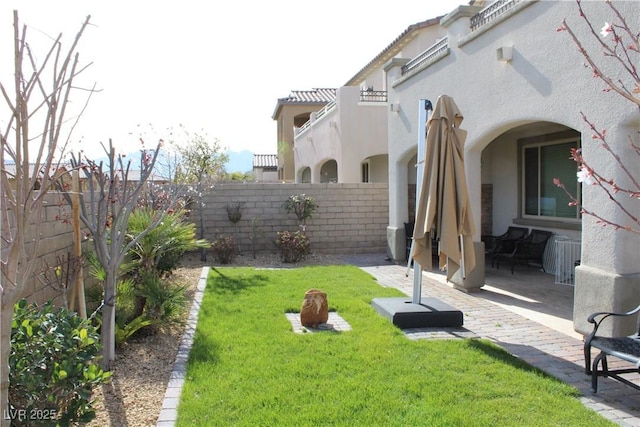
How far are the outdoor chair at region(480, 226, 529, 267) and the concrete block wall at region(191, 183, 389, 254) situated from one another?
3.84m

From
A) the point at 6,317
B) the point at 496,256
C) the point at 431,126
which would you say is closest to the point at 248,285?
the point at 431,126

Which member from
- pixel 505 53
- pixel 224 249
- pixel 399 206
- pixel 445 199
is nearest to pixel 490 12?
pixel 505 53

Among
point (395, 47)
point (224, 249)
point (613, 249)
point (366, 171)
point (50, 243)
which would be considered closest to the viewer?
point (613, 249)

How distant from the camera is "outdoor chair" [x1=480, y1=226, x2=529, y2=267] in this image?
11.2m

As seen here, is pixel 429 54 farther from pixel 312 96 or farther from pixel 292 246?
pixel 312 96

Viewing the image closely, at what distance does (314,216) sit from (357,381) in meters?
9.88

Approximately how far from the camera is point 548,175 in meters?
10.9

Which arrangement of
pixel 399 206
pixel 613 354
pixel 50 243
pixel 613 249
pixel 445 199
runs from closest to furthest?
pixel 613 354 < pixel 613 249 < pixel 50 243 < pixel 445 199 < pixel 399 206

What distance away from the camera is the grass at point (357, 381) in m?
3.88

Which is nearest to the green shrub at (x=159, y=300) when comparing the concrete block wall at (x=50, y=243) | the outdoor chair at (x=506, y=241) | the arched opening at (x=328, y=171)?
the concrete block wall at (x=50, y=243)

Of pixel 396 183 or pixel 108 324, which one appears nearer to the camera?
pixel 108 324

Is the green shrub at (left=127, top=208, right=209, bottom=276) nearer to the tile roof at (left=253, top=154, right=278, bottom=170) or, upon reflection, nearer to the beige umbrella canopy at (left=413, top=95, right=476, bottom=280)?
the beige umbrella canopy at (left=413, top=95, right=476, bottom=280)

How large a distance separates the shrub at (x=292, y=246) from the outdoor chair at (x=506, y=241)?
4.56 m

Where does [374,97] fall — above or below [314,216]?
above
